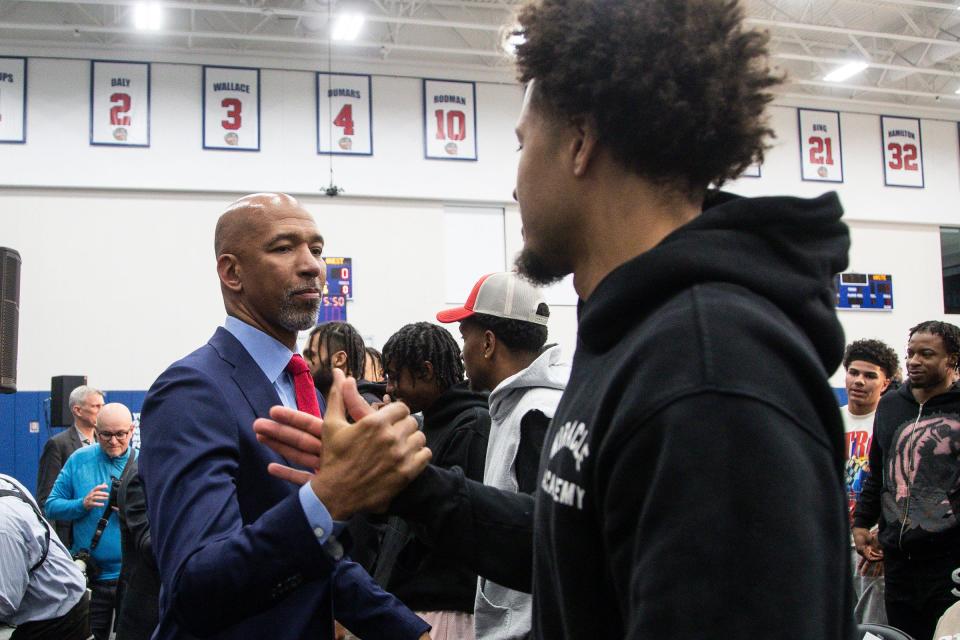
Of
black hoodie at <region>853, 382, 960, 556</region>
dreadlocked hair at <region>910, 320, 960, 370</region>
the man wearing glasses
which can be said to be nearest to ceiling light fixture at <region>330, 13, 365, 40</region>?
the man wearing glasses

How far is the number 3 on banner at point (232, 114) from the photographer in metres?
10.9

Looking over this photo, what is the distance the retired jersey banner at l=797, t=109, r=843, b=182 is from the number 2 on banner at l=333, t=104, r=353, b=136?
22.3 ft

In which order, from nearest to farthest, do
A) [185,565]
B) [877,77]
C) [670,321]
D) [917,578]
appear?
[670,321] < [185,565] < [917,578] < [877,77]

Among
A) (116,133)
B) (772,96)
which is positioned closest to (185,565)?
(772,96)

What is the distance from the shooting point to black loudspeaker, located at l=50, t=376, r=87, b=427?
8.77 m

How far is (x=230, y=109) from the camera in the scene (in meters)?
10.9

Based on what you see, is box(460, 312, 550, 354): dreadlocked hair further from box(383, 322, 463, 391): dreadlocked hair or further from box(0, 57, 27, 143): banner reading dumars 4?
box(0, 57, 27, 143): banner reading dumars 4

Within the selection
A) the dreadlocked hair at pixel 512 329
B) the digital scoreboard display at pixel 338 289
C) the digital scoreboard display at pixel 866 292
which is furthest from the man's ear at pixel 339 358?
the digital scoreboard display at pixel 866 292

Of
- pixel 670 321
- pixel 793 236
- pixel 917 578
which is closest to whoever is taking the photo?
pixel 670 321

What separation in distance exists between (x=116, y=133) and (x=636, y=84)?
10.9 metres

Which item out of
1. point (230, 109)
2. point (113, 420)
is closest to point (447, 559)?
point (113, 420)

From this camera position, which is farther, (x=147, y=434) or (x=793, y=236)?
(x=147, y=434)

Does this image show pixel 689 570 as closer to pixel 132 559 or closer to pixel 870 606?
pixel 132 559

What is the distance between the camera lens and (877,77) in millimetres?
13250
